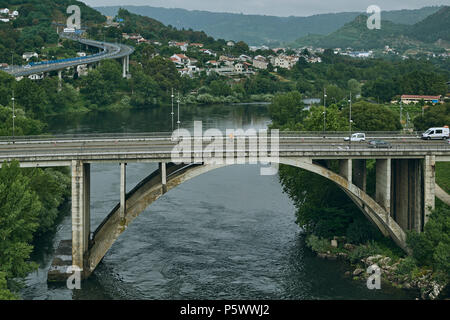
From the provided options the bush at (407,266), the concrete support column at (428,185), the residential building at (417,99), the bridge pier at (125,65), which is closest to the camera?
the bush at (407,266)

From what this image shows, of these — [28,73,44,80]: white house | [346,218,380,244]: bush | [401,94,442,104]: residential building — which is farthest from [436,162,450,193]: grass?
[28,73,44,80]: white house

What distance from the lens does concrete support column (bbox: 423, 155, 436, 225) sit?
157ft

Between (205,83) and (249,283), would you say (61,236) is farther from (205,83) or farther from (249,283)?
(205,83)

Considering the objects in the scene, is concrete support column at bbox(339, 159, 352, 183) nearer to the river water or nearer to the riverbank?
the riverbank

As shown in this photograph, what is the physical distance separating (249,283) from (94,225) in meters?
16.8

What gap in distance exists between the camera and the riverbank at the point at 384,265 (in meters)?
43.8

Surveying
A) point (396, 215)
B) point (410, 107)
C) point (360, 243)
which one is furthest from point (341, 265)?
point (410, 107)

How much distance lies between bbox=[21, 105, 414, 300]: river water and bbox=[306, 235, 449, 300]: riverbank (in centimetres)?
83

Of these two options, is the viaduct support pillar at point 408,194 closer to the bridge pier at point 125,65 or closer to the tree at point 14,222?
the tree at point 14,222

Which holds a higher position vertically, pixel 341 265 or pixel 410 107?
pixel 410 107

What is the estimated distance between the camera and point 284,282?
46.5 m

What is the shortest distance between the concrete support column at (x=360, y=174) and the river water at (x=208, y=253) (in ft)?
20.6

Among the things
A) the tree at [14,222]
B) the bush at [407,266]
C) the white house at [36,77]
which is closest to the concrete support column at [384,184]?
the bush at [407,266]

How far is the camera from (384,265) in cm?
4781
